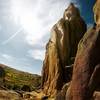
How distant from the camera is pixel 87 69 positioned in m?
23.5

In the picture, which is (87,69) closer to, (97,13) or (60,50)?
(97,13)

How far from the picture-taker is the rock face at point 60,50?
2569 inches

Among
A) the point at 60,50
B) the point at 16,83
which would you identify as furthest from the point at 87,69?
the point at 16,83

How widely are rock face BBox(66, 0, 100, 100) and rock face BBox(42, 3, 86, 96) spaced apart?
39451 millimetres

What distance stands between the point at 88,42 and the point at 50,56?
148ft

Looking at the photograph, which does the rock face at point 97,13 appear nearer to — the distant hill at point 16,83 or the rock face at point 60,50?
the rock face at point 60,50

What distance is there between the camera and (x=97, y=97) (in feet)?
70.7

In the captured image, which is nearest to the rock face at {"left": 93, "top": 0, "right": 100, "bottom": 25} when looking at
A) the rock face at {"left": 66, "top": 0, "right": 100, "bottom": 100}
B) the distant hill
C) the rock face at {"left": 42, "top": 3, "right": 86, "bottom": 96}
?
the rock face at {"left": 66, "top": 0, "right": 100, "bottom": 100}

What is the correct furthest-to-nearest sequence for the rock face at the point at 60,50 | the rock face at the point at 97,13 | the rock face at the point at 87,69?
the rock face at the point at 60,50 < the rock face at the point at 97,13 < the rock face at the point at 87,69

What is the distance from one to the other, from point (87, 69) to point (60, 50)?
44091mm

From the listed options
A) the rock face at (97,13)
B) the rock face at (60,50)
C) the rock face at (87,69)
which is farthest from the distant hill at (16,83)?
the rock face at (87,69)

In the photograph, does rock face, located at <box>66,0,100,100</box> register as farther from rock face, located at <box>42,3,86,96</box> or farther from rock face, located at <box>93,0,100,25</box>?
rock face, located at <box>42,3,86,96</box>

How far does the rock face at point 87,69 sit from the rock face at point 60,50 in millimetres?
39451

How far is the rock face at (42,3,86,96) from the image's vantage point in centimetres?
6525
